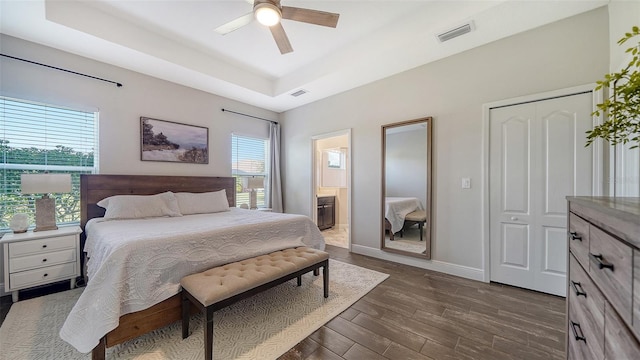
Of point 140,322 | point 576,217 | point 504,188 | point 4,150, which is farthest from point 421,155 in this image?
point 4,150

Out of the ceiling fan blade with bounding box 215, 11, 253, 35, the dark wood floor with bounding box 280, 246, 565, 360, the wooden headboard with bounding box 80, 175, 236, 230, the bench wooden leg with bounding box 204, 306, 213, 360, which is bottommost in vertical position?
the dark wood floor with bounding box 280, 246, 565, 360

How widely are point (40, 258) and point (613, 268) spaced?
425 cm

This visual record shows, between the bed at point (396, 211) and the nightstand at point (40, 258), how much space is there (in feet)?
13.0

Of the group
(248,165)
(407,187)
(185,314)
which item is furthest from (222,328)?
(248,165)

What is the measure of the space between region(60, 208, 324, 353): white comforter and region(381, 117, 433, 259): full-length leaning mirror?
194cm

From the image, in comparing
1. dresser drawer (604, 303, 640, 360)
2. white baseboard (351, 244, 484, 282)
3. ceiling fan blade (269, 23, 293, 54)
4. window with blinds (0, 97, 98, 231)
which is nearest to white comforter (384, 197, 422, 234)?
white baseboard (351, 244, 484, 282)

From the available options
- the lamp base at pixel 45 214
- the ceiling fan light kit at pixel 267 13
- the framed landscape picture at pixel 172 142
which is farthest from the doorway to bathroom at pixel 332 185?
the lamp base at pixel 45 214

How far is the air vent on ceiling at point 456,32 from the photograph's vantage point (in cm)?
251

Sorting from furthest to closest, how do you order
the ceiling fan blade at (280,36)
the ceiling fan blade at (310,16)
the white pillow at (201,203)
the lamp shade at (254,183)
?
the lamp shade at (254,183) → the white pillow at (201,203) → the ceiling fan blade at (280,36) → the ceiling fan blade at (310,16)

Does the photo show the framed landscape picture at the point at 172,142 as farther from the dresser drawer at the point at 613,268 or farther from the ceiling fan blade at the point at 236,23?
the dresser drawer at the point at 613,268

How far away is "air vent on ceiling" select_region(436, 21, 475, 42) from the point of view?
2.51 m

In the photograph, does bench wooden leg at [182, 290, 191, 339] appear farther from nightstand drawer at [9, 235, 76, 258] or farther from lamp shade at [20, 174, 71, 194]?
lamp shade at [20, 174, 71, 194]

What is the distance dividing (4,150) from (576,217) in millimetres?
5007

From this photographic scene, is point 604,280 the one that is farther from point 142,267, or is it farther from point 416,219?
point 416,219
